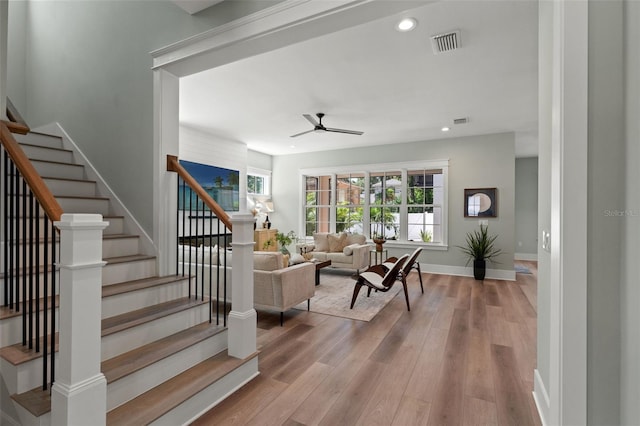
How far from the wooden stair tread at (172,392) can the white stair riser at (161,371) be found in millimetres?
29

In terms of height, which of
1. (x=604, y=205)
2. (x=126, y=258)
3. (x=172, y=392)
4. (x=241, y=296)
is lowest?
(x=172, y=392)

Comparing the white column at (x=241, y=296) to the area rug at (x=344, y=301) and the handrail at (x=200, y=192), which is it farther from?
the area rug at (x=344, y=301)

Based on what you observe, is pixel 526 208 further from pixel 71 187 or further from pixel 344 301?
pixel 71 187

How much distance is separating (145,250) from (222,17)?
2.08 m

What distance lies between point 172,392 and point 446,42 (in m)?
3.60

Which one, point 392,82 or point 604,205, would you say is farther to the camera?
point 392,82

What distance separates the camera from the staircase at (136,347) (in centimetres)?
157

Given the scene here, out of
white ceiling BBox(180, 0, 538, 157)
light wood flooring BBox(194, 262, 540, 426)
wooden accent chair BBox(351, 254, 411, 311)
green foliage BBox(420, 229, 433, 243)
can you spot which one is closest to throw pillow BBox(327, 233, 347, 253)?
green foliage BBox(420, 229, 433, 243)

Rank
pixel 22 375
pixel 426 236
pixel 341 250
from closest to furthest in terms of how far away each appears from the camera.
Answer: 1. pixel 22 375
2. pixel 341 250
3. pixel 426 236

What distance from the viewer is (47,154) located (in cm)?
313

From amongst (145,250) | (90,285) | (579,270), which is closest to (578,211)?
(579,270)

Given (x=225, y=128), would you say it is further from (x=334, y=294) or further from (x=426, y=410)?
(x=426, y=410)

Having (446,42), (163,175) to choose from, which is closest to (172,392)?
(163,175)

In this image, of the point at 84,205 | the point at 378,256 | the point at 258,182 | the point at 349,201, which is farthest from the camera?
the point at 258,182
